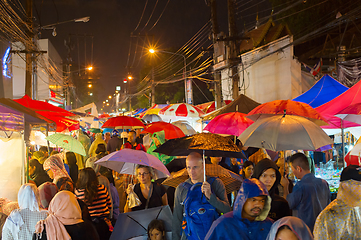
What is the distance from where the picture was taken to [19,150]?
5504mm

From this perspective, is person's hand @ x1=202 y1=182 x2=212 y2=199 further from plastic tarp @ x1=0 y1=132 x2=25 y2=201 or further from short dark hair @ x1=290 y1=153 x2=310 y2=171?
plastic tarp @ x1=0 y1=132 x2=25 y2=201

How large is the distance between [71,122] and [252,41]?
52.1 feet

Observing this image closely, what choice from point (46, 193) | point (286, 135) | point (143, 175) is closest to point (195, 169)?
point (143, 175)

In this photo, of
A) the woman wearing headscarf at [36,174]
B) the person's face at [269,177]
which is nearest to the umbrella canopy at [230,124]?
the person's face at [269,177]

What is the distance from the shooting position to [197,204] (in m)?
3.39

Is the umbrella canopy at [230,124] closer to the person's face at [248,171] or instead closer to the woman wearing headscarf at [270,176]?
the person's face at [248,171]

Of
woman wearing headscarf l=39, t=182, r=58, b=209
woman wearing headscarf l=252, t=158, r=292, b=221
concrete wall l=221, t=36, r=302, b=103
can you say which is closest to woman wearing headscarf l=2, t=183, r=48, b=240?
woman wearing headscarf l=39, t=182, r=58, b=209

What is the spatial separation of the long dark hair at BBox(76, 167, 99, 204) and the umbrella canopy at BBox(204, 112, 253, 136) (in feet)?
12.3

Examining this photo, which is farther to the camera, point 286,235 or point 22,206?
point 22,206

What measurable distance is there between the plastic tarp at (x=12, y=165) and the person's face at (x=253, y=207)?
449 cm

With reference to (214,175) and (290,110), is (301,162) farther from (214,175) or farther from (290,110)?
(214,175)

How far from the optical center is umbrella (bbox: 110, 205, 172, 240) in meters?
4.14

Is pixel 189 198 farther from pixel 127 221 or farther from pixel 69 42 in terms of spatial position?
pixel 69 42

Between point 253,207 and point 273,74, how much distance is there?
15.4m
